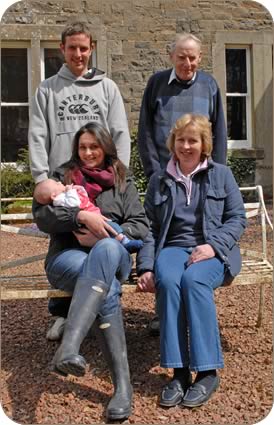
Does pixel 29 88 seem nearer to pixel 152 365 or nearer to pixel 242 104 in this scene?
pixel 242 104

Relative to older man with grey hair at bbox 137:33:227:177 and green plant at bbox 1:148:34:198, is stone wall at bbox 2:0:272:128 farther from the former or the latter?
older man with grey hair at bbox 137:33:227:177

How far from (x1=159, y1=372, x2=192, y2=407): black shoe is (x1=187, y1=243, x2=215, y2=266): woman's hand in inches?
23.8

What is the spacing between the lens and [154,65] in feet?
32.8

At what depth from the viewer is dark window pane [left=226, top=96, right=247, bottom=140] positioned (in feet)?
35.3

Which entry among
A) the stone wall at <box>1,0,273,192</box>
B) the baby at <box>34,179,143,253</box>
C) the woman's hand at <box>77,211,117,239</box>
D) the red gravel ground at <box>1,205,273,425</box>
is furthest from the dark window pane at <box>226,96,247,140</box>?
the woman's hand at <box>77,211,117,239</box>

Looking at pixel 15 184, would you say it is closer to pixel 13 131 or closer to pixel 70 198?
pixel 13 131

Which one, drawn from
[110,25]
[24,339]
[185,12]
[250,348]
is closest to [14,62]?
[110,25]

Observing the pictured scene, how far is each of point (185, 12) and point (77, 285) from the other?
788cm

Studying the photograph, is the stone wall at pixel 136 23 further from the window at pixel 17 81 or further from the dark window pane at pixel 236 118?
the dark window pane at pixel 236 118

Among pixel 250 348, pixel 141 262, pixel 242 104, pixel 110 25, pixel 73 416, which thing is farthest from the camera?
pixel 242 104

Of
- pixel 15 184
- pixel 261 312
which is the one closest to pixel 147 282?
pixel 261 312

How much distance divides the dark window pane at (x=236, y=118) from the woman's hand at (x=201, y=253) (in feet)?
24.8

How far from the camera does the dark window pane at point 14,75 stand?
9.97 meters

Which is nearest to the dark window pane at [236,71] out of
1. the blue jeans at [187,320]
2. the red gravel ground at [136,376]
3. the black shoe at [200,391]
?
the red gravel ground at [136,376]
